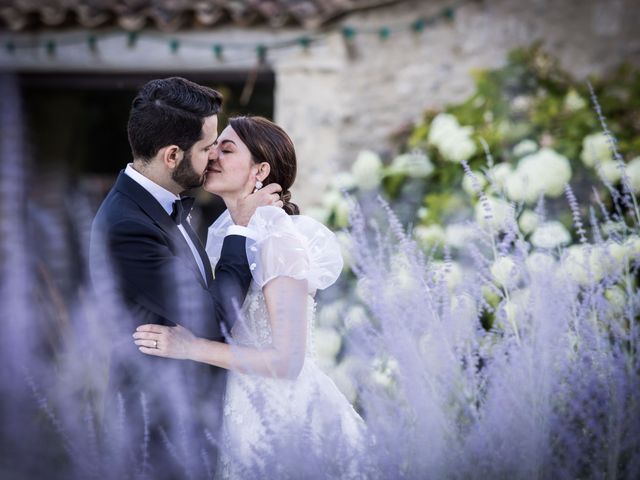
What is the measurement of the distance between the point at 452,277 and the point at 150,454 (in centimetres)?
206

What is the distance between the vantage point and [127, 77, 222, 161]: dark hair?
2.18 m

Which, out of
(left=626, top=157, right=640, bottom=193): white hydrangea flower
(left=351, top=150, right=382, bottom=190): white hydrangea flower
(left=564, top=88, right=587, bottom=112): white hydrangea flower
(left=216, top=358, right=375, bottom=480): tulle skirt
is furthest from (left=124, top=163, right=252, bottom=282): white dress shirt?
(left=564, top=88, right=587, bottom=112): white hydrangea flower

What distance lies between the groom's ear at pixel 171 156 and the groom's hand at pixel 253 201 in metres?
0.24

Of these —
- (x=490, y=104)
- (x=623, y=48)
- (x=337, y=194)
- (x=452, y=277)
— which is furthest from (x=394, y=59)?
(x=452, y=277)

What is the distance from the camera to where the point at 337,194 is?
186 inches

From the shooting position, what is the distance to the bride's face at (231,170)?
2342 millimetres

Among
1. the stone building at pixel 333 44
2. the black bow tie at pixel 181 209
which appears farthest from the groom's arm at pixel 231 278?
the stone building at pixel 333 44

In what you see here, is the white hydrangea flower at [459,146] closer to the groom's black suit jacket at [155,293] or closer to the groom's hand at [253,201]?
the groom's hand at [253,201]

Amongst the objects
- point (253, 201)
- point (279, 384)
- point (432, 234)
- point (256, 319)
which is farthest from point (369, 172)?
point (279, 384)

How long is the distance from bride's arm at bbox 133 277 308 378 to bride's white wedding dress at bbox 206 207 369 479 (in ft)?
0.17

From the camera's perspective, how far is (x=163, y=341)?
6.67 feet

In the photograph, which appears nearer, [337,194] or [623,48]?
[337,194]

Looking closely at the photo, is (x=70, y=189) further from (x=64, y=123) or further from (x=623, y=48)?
(x=623, y=48)

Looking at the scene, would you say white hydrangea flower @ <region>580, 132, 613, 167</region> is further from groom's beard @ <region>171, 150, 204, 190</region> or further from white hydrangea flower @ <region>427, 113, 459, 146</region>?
groom's beard @ <region>171, 150, 204, 190</region>
